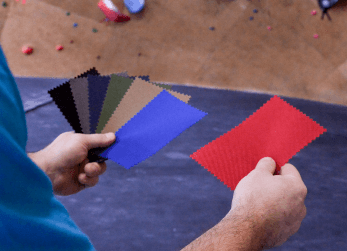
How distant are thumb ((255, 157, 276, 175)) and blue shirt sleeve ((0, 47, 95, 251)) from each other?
14.8 inches

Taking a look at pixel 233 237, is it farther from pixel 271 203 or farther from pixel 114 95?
pixel 114 95

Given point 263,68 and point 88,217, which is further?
point 263,68

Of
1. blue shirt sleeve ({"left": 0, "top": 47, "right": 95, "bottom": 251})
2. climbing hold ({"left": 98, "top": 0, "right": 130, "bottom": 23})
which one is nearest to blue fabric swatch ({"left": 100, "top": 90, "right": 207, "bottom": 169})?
blue shirt sleeve ({"left": 0, "top": 47, "right": 95, "bottom": 251})

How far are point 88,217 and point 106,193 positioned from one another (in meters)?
0.12

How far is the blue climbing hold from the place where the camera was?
6.65 ft

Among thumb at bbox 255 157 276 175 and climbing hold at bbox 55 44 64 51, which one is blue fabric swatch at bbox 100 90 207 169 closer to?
thumb at bbox 255 157 276 175

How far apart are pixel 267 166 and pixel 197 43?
1.61 metres

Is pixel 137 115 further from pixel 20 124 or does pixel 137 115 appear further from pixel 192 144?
pixel 192 144

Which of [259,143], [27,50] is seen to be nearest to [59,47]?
[27,50]

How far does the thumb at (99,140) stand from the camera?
674mm

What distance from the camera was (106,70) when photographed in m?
2.02

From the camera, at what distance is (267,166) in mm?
570

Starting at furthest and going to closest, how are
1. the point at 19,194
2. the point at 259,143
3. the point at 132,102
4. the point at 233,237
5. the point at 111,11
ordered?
1. the point at 111,11
2. the point at 132,102
3. the point at 259,143
4. the point at 233,237
5. the point at 19,194

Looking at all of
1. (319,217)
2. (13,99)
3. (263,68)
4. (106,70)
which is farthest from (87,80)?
(263,68)
